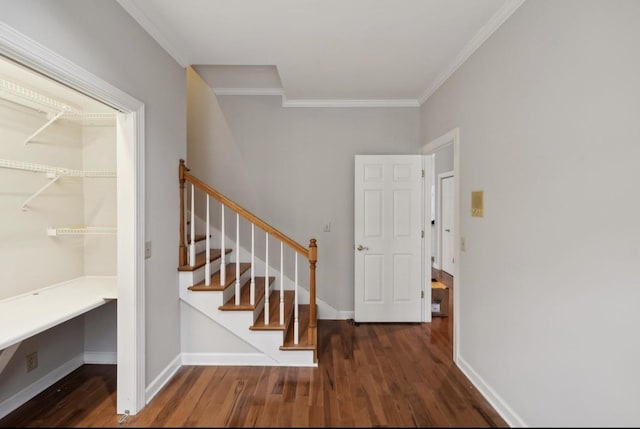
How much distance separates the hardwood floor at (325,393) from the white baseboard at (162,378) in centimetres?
6

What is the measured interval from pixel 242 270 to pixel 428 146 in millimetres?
2396

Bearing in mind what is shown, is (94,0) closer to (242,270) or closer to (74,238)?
(74,238)

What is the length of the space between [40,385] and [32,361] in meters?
0.18

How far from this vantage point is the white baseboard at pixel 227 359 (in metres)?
2.42

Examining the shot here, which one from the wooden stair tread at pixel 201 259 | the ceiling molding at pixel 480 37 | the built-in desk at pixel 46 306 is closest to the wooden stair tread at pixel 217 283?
the wooden stair tread at pixel 201 259

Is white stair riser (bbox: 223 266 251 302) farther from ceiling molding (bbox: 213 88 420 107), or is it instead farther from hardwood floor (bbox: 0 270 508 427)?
ceiling molding (bbox: 213 88 420 107)

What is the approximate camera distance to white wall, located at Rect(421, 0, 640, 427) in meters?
1.09

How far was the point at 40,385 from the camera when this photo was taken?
196 cm

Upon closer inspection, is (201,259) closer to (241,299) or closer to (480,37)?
(241,299)

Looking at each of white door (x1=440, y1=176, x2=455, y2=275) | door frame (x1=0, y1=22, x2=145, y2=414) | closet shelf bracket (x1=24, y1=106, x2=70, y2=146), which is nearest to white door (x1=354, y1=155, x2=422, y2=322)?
door frame (x1=0, y1=22, x2=145, y2=414)

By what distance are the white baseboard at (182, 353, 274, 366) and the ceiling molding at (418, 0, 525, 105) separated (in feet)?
9.81

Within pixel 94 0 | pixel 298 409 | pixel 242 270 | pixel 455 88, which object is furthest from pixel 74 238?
pixel 455 88

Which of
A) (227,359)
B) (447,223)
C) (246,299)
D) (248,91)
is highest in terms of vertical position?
(248,91)

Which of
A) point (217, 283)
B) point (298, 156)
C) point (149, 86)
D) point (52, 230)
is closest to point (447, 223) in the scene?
point (298, 156)
